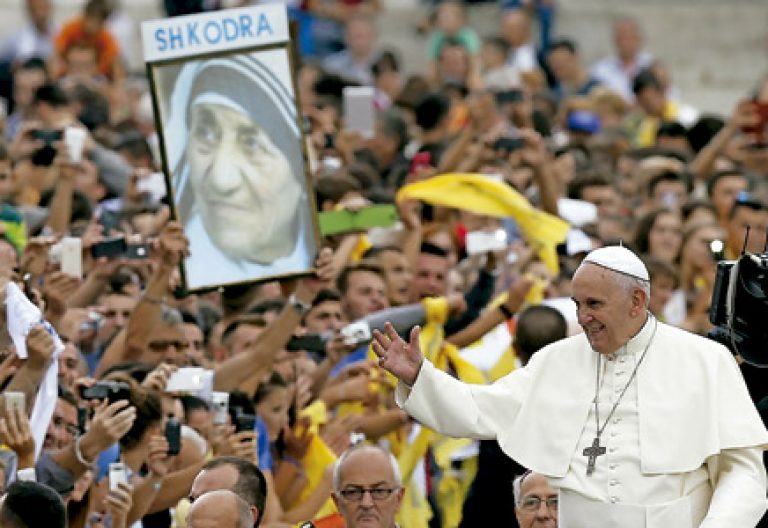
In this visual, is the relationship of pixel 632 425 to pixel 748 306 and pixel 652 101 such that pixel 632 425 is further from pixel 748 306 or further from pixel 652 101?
pixel 652 101

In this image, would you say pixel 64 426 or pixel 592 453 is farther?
pixel 64 426

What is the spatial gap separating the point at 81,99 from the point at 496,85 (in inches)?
173

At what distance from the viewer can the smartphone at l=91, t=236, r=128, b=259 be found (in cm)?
1400

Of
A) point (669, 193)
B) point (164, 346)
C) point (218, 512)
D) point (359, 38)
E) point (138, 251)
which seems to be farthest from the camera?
point (359, 38)

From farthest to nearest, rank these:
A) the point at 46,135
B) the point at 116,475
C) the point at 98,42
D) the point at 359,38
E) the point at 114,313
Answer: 1. the point at 359,38
2. the point at 98,42
3. the point at 46,135
4. the point at 114,313
5. the point at 116,475

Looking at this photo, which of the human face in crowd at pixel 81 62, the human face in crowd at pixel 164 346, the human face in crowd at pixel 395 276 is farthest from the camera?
the human face in crowd at pixel 81 62

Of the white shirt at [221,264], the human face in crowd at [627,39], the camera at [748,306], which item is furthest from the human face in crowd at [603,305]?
the human face in crowd at [627,39]

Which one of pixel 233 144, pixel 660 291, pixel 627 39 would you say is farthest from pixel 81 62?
pixel 233 144

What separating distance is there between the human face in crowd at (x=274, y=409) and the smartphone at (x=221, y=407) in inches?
27.7

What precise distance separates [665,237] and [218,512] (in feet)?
26.2

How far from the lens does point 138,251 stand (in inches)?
548

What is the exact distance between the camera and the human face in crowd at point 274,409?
1329 cm

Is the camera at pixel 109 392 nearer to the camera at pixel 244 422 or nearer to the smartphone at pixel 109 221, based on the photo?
the camera at pixel 244 422

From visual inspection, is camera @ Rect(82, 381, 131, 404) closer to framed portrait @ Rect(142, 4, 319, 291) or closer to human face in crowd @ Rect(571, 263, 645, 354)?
framed portrait @ Rect(142, 4, 319, 291)
